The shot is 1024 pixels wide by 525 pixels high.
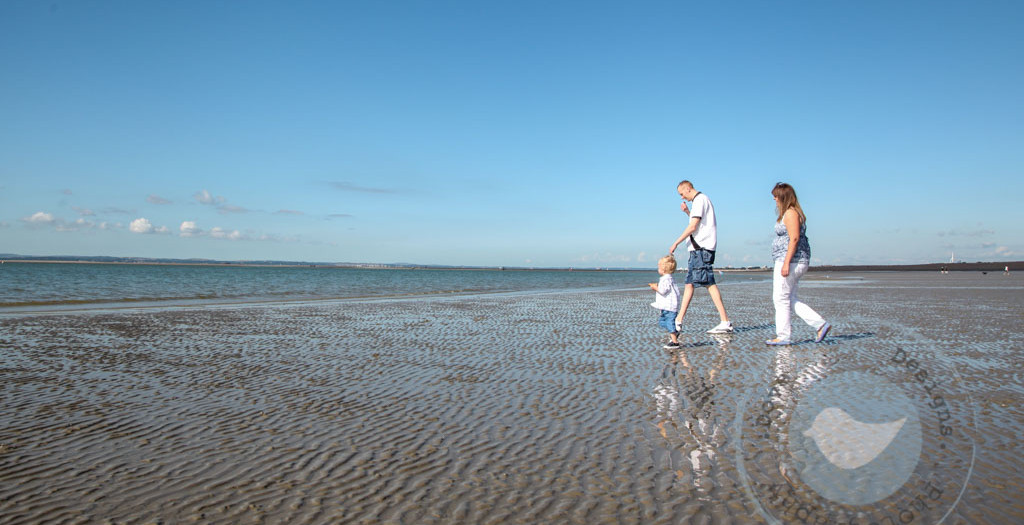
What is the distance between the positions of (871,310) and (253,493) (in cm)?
1419

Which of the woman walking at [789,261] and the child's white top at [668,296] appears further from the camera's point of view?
the child's white top at [668,296]

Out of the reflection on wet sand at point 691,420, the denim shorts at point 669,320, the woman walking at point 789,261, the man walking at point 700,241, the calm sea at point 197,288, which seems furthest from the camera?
the calm sea at point 197,288

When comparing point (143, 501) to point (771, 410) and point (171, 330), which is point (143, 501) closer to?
point (771, 410)

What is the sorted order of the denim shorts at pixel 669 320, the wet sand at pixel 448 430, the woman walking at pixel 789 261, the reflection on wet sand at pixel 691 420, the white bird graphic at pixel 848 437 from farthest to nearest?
the denim shorts at pixel 669 320
the woman walking at pixel 789 261
the white bird graphic at pixel 848 437
the reflection on wet sand at pixel 691 420
the wet sand at pixel 448 430

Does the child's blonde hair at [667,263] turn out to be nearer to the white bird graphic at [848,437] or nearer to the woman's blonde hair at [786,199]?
the woman's blonde hair at [786,199]

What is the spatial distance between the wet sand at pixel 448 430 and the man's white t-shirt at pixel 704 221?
57.9 inches

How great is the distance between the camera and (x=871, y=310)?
41.8ft

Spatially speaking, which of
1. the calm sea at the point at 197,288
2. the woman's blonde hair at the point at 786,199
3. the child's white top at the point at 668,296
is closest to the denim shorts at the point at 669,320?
the child's white top at the point at 668,296

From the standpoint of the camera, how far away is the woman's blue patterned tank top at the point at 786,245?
7.03 m

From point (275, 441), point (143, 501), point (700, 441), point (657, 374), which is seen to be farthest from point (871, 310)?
point (143, 501)

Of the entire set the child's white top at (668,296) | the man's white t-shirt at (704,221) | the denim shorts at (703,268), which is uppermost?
the man's white t-shirt at (704,221)

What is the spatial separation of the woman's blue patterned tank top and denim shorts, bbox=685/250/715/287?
887 millimetres

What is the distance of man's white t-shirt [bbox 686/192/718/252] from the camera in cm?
794

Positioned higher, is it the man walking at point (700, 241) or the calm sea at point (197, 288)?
the man walking at point (700, 241)
